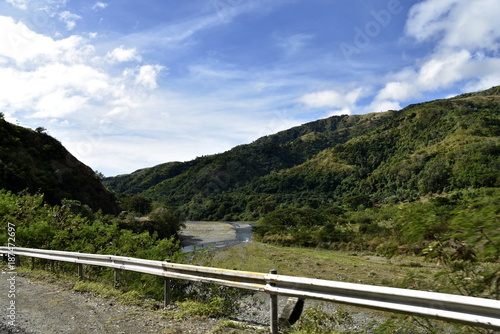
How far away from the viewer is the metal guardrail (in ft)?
9.93

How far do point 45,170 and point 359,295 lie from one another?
170ft

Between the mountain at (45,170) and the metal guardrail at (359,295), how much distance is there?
3643 centimetres

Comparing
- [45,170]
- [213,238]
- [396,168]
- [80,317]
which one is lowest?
[213,238]

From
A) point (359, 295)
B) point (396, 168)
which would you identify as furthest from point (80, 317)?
point (396, 168)

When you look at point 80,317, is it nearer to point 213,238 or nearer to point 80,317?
point 80,317

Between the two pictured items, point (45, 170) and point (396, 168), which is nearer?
point (45, 170)

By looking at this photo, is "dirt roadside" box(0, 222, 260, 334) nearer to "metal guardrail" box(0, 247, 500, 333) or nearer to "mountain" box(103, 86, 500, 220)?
"metal guardrail" box(0, 247, 500, 333)

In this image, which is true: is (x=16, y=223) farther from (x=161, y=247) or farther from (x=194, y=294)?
(x=194, y=294)

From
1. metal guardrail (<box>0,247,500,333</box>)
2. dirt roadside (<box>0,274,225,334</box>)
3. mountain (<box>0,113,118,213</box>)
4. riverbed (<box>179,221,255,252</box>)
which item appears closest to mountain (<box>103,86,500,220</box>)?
riverbed (<box>179,221,255,252</box>)

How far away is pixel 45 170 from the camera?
46.0m

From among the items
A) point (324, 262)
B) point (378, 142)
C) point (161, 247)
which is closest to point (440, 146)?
point (378, 142)

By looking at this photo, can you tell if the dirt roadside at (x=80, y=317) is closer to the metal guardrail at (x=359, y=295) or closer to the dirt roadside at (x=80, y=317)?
the dirt roadside at (x=80, y=317)

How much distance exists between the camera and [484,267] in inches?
145

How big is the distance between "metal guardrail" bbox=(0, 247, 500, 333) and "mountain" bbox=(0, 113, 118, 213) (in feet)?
120
